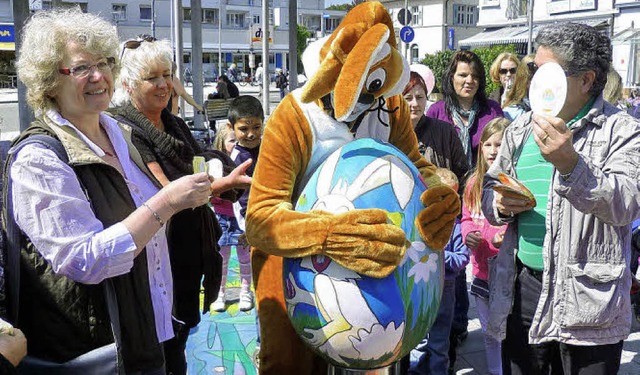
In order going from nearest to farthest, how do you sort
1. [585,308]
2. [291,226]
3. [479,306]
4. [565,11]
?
[291,226]
[585,308]
[479,306]
[565,11]

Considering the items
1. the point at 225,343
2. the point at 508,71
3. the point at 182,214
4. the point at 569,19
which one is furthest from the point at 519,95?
the point at 569,19

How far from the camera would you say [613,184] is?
197cm

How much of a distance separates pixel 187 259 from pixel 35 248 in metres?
1.07

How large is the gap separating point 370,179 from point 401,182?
106 millimetres

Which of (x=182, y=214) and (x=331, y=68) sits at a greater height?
(x=331, y=68)

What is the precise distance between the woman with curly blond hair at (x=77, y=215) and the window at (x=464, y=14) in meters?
42.8

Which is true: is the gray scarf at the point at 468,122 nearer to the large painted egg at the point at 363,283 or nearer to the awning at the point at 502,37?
the large painted egg at the point at 363,283

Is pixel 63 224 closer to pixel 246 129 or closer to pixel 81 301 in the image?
pixel 81 301

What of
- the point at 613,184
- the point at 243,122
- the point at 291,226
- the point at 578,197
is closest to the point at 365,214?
the point at 291,226

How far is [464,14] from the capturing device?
43.2m

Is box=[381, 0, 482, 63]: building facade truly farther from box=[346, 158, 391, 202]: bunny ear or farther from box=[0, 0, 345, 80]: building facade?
box=[346, 158, 391, 202]: bunny ear

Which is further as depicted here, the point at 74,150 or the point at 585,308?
the point at 585,308

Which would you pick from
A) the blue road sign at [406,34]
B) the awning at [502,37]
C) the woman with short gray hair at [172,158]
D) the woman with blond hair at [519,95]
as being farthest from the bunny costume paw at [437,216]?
the awning at [502,37]

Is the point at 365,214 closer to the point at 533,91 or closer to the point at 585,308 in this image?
the point at 533,91
